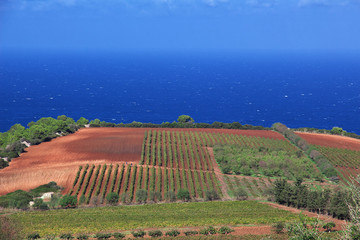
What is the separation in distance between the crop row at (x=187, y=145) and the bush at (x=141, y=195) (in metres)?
14.1

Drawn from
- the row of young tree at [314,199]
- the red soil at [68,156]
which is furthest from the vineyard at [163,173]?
the row of young tree at [314,199]

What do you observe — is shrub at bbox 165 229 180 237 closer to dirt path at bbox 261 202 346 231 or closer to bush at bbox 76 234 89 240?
bush at bbox 76 234 89 240

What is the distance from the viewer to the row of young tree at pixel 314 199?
4394 cm

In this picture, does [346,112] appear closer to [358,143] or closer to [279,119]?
[279,119]

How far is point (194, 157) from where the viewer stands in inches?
2869

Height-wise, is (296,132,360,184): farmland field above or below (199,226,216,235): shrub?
below

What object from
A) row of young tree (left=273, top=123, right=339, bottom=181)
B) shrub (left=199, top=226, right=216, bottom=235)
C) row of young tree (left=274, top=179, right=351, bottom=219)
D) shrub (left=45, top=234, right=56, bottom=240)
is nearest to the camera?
shrub (left=45, top=234, right=56, bottom=240)

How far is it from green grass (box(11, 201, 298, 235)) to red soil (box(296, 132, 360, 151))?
42882mm

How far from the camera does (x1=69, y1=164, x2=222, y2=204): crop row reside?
2136 inches

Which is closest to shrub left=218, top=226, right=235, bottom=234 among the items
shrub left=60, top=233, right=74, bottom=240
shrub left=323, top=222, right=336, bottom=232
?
shrub left=323, top=222, right=336, bottom=232

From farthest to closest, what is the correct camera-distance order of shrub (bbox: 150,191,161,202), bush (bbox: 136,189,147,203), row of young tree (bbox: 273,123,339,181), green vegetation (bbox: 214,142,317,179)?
green vegetation (bbox: 214,142,317,179) < row of young tree (bbox: 273,123,339,181) < shrub (bbox: 150,191,161,202) < bush (bbox: 136,189,147,203)

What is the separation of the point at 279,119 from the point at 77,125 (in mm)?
76341

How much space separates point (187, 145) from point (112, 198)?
31.0 m

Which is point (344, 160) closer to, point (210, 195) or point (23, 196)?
point (210, 195)
